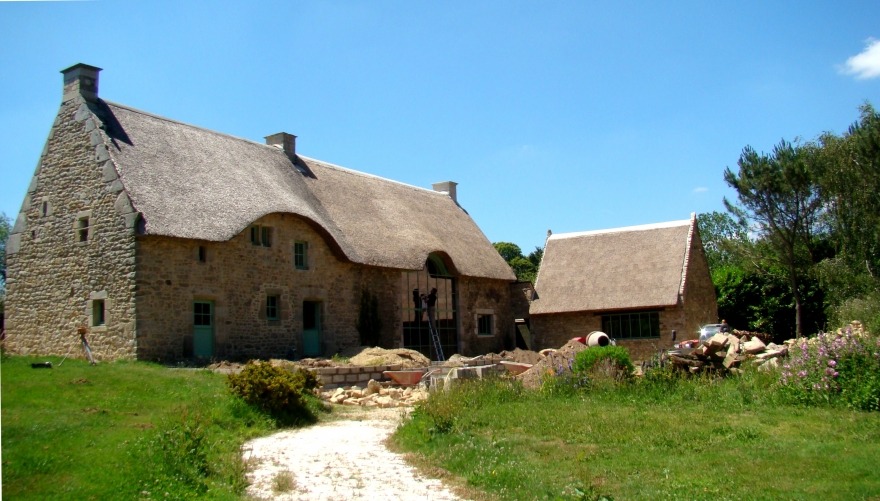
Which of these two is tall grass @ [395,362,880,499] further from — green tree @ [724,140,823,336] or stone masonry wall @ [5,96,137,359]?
green tree @ [724,140,823,336]

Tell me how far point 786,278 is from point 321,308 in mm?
23176

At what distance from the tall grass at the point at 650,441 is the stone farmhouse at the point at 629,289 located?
51.4 feet

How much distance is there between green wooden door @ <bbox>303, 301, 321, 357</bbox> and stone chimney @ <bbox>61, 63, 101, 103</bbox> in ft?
27.5

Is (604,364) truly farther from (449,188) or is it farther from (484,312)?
(449,188)

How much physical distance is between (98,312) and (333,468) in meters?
12.4

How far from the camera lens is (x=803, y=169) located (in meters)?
34.9

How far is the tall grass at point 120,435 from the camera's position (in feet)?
25.3

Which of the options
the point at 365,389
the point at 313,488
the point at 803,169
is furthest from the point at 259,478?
the point at 803,169

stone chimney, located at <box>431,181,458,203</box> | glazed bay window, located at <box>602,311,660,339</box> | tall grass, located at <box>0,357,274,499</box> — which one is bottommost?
tall grass, located at <box>0,357,274,499</box>

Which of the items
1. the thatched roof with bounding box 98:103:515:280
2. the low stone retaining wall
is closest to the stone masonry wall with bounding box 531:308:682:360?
the thatched roof with bounding box 98:103:515:280

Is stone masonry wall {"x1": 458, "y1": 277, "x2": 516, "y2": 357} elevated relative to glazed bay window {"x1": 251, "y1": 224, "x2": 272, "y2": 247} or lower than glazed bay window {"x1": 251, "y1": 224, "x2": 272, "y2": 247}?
lower

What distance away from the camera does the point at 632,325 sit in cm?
2997

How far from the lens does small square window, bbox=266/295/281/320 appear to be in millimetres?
22197

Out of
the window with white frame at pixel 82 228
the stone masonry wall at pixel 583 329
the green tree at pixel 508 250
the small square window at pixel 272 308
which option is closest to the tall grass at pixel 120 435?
the window with white frame at pixel 82 228
